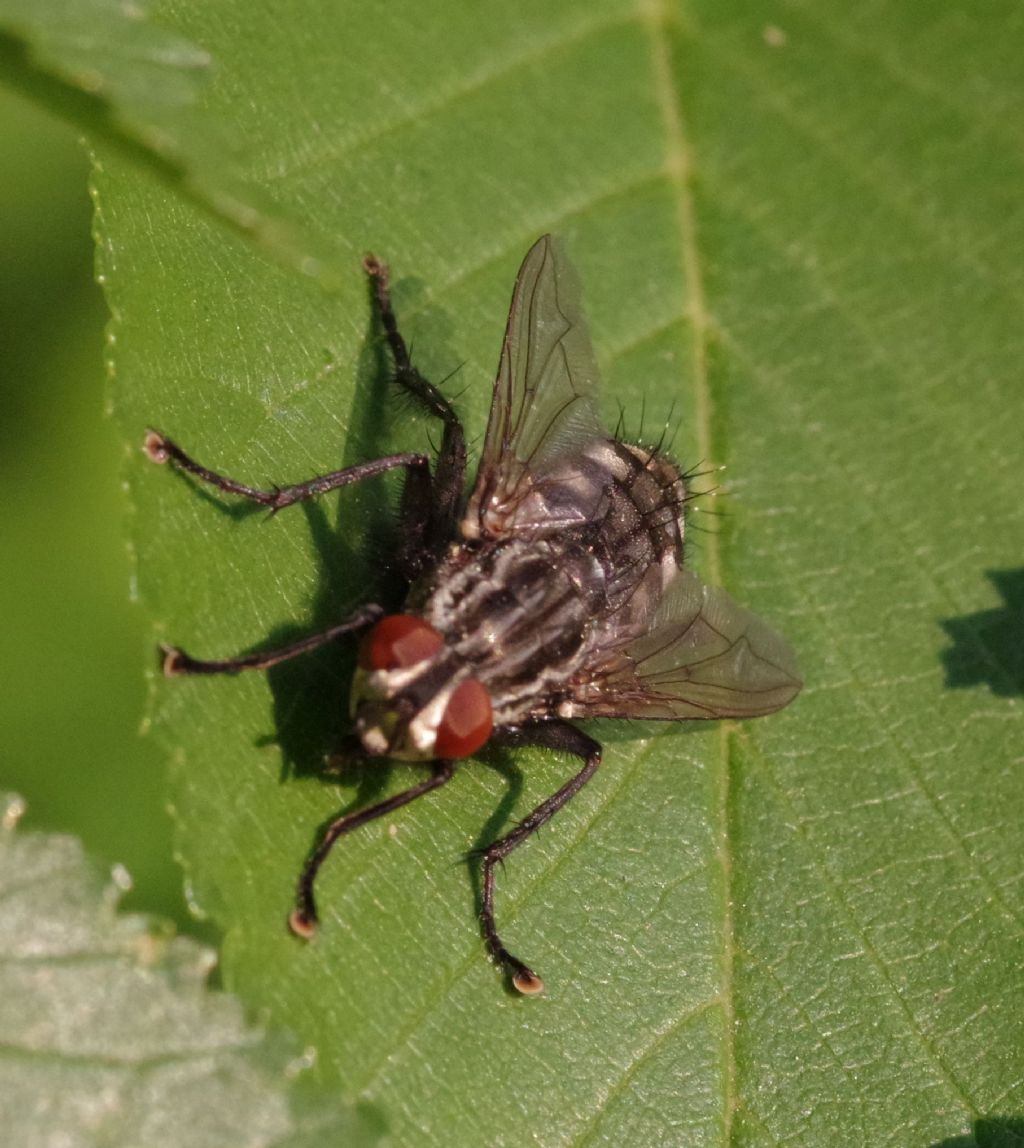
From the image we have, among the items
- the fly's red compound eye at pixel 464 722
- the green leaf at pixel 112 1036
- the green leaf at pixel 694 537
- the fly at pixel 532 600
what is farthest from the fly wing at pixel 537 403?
the green leaf at pixel 112 1036

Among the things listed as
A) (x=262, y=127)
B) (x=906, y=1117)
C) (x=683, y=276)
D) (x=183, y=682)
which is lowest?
(x=906, y=1117)

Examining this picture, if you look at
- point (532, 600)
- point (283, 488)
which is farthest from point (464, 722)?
point (283, 488)

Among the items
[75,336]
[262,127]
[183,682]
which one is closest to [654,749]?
[183,682]

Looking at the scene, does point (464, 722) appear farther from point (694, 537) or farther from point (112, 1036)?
point (694, 537)

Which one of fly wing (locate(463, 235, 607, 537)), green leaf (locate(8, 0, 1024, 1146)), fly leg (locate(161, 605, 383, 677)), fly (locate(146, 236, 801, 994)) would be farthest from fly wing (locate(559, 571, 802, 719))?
fly leg (locate(161, 605, 383, 677))

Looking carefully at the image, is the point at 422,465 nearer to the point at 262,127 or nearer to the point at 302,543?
the point at 302,543

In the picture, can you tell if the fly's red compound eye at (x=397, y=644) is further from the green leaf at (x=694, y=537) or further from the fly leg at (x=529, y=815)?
the fly leg at (x=529, y=815)

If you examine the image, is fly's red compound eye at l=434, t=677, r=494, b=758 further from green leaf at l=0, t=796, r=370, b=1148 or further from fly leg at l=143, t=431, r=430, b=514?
green leaf at l=0, t=796, r=370, b=1148
